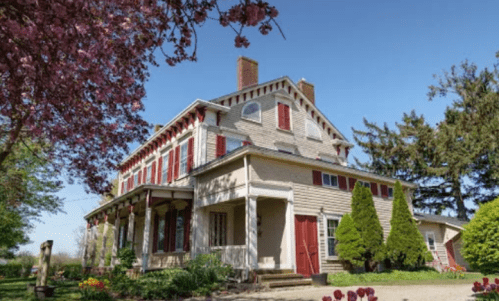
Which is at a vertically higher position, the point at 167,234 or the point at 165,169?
the point at 165,169

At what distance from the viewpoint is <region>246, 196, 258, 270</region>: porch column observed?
12.2 meters

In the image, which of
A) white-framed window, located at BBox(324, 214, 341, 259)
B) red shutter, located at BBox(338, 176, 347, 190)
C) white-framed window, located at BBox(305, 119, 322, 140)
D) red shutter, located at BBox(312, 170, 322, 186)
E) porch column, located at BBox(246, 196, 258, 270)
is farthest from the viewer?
white-framed window, located at BBox(305, 119, 322, 140)

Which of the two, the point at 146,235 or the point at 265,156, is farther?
the point at 146,235

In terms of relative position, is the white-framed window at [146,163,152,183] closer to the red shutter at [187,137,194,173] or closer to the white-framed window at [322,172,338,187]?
the red shutter at [187,137,194,173]

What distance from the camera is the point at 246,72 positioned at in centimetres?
A: 1961

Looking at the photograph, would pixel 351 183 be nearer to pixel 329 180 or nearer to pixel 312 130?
pixel 329 180

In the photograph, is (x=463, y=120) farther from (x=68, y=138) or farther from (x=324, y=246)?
(x=68, y=138)

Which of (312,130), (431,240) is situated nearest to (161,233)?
(312,130)

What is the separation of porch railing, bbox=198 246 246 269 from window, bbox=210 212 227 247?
1.89 m

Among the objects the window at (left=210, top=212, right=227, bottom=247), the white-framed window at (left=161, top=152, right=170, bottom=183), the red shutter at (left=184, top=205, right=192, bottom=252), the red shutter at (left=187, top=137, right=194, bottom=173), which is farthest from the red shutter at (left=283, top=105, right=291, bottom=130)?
the red shutter at (left=184, top=205, right=192, bottom=252)

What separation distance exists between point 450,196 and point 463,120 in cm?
855

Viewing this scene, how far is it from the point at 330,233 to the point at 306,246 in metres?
1.93

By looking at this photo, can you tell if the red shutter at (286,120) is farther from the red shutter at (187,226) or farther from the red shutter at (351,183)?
the red shutter at (187,226)

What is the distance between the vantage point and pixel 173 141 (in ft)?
61.8
